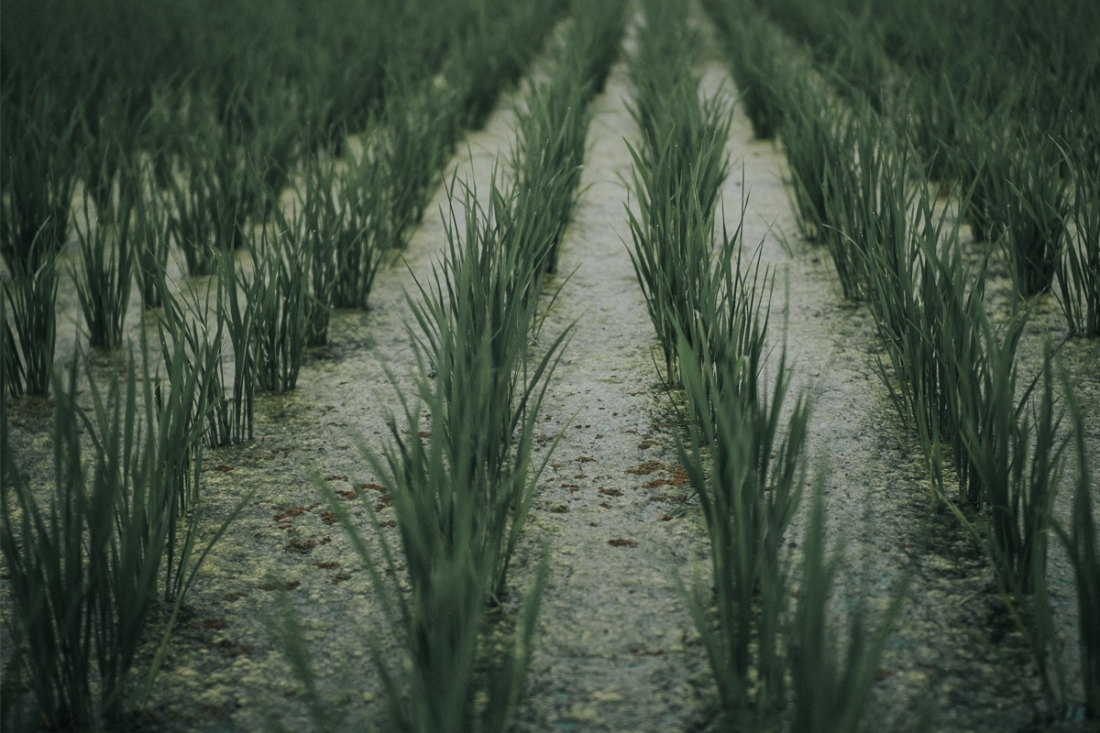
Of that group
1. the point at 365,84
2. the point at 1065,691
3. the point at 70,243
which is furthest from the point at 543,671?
the point at 365,84

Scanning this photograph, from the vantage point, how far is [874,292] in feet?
5.86

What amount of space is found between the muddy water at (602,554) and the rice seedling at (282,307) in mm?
50

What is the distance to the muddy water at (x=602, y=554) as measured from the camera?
1013 mm

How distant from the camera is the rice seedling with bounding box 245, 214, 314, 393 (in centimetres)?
164

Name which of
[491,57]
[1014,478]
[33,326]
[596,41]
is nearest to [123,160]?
[33,326]

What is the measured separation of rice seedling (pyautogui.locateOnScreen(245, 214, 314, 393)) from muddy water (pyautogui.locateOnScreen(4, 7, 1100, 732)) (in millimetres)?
50

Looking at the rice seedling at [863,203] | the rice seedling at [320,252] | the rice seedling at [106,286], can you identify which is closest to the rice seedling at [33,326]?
the rice seedling at [106,286]

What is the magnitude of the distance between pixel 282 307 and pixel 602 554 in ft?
2.53

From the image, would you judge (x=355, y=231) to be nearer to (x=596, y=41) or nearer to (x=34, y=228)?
(x=34, y=228)

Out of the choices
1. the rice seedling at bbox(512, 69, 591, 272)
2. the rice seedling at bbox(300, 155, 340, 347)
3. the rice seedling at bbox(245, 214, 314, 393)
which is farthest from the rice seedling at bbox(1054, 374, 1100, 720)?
the rice seedling at bbox(300, 155, 340, 347)

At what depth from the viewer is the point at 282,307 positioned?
1.73 meters

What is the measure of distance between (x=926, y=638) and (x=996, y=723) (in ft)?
0.44

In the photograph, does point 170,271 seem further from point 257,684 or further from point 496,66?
point 496,66

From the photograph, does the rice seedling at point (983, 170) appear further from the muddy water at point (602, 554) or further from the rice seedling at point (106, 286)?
the rice seedling at point (106, 286)
